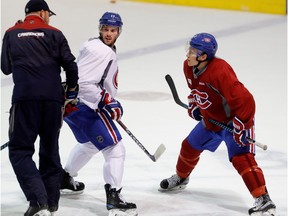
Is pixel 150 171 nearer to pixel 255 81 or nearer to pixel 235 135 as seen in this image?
pixel 235 135

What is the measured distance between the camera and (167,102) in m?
7.45

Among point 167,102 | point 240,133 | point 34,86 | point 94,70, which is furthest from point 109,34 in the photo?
point 167,102

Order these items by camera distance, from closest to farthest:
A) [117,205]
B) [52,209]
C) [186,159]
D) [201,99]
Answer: [52,209], [117,205], [201,99], [186,159]

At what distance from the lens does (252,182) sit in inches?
183

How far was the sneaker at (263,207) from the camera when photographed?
4.61 m

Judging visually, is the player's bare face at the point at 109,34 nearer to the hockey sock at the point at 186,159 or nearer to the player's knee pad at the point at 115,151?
the player's knee pad at the point at 115,151

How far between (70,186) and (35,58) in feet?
3.39

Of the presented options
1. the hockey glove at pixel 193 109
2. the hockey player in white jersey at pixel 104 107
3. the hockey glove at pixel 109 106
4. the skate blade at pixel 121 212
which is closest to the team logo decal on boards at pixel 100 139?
the hockey player in white jersey at pixel 104 107

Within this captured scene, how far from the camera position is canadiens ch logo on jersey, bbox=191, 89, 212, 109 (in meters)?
4.77

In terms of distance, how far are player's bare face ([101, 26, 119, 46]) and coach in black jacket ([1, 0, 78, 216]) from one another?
42 cm

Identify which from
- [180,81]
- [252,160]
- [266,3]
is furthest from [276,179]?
[266,3]

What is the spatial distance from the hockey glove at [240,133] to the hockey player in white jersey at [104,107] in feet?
2.10

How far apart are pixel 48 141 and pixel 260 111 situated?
3.11 m

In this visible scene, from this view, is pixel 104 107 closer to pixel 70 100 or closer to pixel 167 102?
pixel 70 100
